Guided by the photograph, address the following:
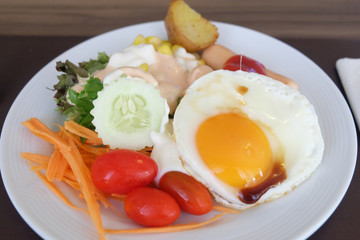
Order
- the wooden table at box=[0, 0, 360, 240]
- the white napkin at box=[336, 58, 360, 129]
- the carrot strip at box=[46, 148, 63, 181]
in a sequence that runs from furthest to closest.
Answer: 1. the wooden table at box=[0, 0, 360, 240]
2. the white napkin at box=[336, 58, 360, 129]
3. the carrot strip at box=[46, 148, 63, 181]

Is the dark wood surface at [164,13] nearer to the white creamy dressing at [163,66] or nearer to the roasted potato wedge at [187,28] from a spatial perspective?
the roasted potato wedge at [187,28]

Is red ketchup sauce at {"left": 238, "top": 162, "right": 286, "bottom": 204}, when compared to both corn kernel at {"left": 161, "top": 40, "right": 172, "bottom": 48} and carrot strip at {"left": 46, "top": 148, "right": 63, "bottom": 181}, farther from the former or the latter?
corn kernel at {"left": 161, "top": 40, "right": 172, "bottom": 48}

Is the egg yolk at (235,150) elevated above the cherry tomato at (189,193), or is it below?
above

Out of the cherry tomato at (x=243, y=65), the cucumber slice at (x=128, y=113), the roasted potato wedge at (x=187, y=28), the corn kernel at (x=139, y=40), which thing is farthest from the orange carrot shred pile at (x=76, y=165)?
the roasted potato wedge at (x=187, y=28)

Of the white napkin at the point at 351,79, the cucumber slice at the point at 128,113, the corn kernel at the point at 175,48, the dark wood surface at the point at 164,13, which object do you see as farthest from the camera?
the dark wood surface at the point at 164,13

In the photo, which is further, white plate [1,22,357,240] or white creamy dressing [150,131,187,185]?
white creamy dressing [150,131,187,185]

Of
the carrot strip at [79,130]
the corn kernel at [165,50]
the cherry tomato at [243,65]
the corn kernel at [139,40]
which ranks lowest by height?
the carrot strip at [79,130]

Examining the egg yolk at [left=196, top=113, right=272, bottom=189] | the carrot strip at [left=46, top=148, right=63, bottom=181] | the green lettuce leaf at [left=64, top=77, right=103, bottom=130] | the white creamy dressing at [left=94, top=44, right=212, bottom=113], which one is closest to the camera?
the egg yolk at [left=196, top=113, right=272, bottom=189]

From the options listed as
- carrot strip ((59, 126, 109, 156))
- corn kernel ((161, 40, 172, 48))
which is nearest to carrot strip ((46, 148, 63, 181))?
carrot strip ((59, 126, 109, 156))

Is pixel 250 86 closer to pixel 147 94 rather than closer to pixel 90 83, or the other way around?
pixel 147 94
